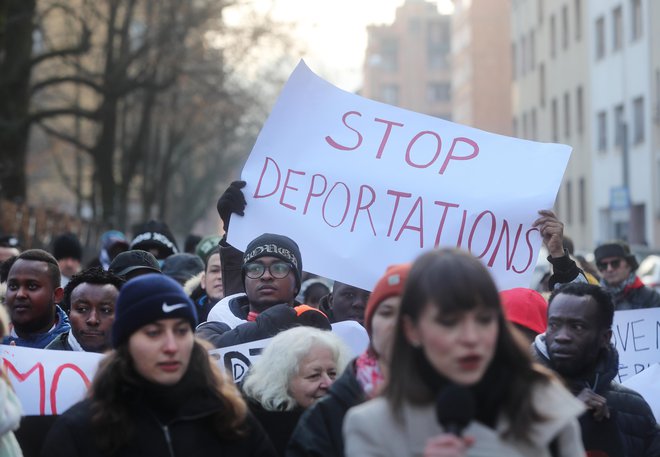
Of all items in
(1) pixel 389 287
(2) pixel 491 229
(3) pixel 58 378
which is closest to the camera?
(1) pixel 389 287

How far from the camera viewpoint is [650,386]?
6867mm

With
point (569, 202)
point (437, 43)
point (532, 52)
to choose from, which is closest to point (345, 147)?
point (569, 202)

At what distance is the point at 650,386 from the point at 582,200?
43.9 m

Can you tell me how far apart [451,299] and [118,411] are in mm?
1444

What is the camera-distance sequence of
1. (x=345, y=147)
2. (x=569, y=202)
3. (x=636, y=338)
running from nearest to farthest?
1. (x=345, y=147)
2. (x=636, y=338)
3. (x=569, y=202)

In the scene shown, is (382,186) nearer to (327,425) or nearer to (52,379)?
(52,379)

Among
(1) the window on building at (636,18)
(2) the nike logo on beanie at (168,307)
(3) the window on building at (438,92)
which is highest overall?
(3) the window on building at (438,92)

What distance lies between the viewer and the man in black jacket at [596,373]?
18.1ft

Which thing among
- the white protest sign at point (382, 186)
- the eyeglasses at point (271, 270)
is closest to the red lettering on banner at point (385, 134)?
the white protest sign at point (382, 186)

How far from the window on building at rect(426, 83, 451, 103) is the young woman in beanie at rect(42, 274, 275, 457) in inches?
4845

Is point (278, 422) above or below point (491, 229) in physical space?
below

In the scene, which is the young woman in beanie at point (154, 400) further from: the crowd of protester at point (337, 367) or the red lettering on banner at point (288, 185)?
the red lettering on banner at point (288, 185)

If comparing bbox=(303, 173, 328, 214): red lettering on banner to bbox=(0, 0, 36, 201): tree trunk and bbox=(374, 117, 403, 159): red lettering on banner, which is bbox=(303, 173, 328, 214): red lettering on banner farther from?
bbox=(0, 0, 36, 201): tree trunk

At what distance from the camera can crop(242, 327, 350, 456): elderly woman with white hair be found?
5.47 metres
